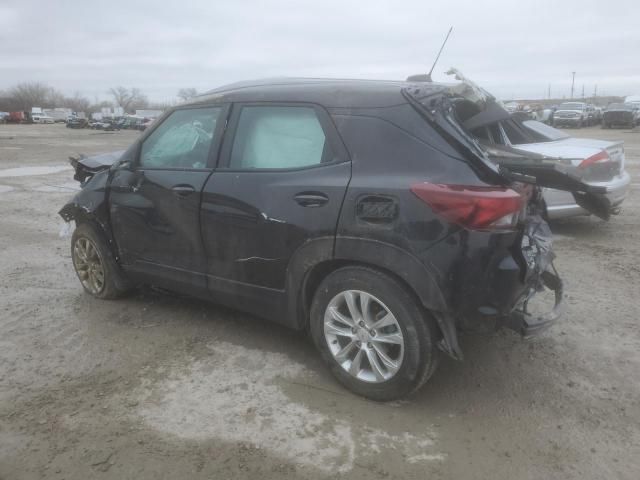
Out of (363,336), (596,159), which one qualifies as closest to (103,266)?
(363,336)

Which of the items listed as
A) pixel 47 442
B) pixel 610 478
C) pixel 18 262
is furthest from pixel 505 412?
pixel 18 262

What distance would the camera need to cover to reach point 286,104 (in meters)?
3.36

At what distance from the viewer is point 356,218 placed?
114 inches

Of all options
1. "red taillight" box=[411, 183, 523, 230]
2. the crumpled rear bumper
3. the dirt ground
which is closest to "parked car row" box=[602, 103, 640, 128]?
the dirt ground

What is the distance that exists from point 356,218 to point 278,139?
2.81 feet

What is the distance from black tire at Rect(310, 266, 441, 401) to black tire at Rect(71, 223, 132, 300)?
214 cm

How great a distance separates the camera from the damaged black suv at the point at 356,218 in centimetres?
271

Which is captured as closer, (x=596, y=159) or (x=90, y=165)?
(x=90, y=165)

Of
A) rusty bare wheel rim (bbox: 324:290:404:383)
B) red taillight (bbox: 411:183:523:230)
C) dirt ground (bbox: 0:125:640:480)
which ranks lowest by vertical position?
dirt ground (bbox: 0:125:640:480)

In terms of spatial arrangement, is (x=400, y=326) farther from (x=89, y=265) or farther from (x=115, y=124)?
(x=115, y=124)

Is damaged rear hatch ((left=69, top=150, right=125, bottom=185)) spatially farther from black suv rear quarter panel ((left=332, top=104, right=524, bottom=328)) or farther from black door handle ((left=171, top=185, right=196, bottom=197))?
black suv rear quarter panel ((left=332, top=104, right=524, bottom=328))

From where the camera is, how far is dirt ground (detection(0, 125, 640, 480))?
2.58 m

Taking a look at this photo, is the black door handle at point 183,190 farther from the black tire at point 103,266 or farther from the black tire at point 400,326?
the black tire at point 400,326

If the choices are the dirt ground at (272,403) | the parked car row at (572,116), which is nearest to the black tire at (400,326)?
the dirt ground at (272,403)
